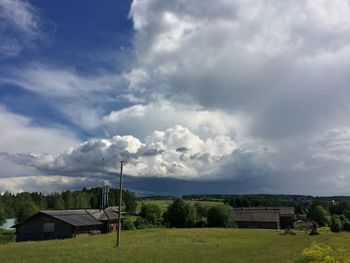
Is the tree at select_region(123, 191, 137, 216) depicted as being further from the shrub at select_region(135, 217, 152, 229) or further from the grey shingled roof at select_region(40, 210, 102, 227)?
the grey shingled roof at select_region(40, 210, 102, 227)

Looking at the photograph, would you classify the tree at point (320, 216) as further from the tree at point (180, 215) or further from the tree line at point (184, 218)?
the tree at point (180, 215)

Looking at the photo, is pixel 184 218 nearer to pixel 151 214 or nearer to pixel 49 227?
pixel 151 214

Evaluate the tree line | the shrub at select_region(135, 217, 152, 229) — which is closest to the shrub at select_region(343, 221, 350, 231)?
the tree line

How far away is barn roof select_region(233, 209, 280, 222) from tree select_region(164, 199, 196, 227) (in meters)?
14.1

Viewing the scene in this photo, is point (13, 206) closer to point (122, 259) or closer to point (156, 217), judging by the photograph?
point (156, 217)

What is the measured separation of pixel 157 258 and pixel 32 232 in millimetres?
50975

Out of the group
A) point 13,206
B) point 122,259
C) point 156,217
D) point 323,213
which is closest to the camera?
point 122,259

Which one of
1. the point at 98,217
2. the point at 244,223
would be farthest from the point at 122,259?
the point at 244,223

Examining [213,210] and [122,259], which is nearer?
[122,259]

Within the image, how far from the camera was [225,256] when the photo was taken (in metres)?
37.3

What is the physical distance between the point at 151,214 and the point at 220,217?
52.4 ft

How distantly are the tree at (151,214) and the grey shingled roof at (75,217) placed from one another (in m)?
16.1

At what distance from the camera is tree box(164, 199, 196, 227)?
327 feet

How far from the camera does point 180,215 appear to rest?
99812mm
